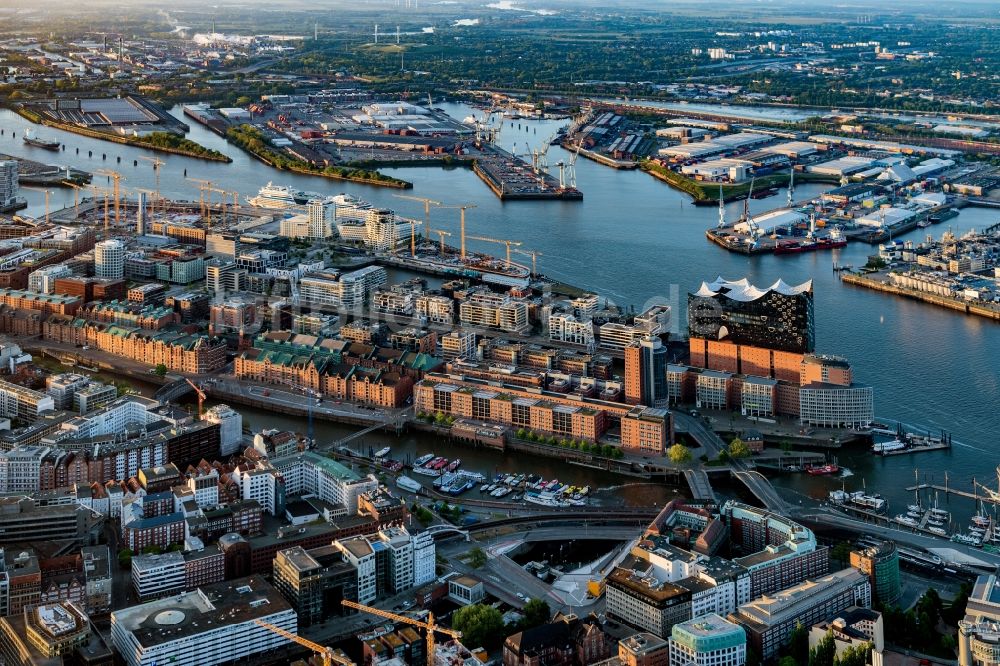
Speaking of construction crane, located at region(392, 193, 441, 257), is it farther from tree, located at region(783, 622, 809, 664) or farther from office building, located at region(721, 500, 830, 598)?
tree, located at region(783, 622, 809, 664)

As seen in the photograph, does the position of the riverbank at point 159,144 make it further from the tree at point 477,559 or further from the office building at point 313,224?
the tree at point 477,559

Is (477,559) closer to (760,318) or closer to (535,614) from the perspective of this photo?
(535,614)

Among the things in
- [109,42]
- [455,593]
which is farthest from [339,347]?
[109,42]

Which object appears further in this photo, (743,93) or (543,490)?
(743,93)

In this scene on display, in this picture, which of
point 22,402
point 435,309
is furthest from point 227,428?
point 435,309

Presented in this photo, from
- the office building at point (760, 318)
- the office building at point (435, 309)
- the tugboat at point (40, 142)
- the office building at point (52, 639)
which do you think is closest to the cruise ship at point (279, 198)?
the office building at point (435, 309)

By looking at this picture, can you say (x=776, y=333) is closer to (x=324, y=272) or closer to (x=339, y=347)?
→ (x=339, y=347)

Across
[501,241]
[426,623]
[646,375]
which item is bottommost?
[426,623]

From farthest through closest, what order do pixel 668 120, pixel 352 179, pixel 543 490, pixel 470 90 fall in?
pixel 470 90
pixel 668 120
pixel 352 179
pixel 543 490
